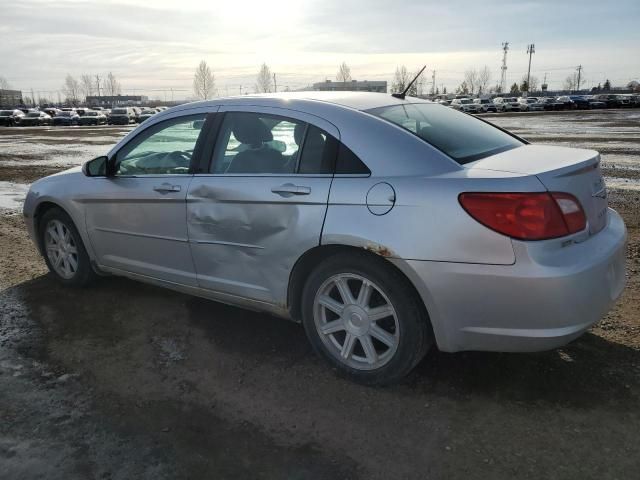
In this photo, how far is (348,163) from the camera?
3066mm

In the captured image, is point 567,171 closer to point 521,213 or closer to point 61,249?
point 521,213

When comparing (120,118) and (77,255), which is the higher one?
(77,255)

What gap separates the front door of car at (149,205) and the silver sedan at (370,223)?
0.05ft

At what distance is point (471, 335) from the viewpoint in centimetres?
276

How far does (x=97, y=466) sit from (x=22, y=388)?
1.05 meters

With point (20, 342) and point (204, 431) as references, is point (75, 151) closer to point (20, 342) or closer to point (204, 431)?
point (20, 342)

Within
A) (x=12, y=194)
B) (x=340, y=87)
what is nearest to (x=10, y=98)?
(x=12, y=194)

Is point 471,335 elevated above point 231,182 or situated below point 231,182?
below

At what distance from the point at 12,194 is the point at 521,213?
9.99 m

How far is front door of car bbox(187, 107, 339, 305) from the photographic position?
317 cm

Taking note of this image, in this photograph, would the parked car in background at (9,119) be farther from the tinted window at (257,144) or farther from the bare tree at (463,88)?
the bare tree at (463,88)

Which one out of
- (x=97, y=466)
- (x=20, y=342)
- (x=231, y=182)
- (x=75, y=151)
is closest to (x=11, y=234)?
(x=20, y=342)

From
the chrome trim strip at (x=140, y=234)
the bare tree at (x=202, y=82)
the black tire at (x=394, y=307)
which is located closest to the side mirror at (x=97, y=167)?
the chrome trim strip at (x=140, y=234)

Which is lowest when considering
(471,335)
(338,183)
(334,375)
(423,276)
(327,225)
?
(334,375)
